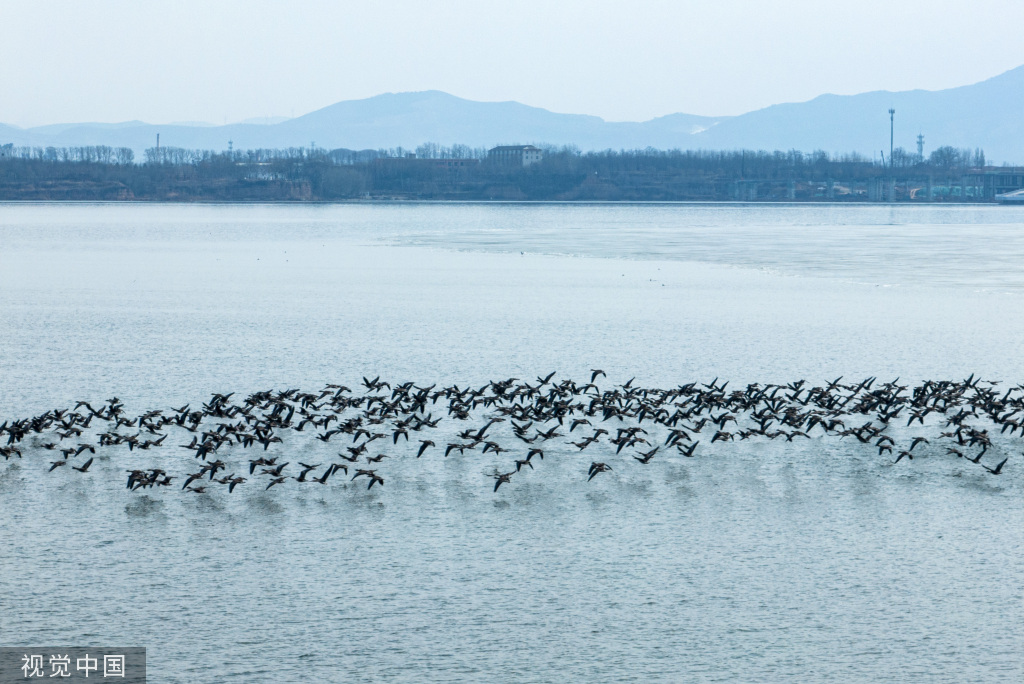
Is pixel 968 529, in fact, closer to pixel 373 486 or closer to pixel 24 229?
pixel 373 486

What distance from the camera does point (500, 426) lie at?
48.5ft

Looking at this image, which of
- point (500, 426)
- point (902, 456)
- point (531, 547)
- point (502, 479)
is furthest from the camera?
point (500, 426)

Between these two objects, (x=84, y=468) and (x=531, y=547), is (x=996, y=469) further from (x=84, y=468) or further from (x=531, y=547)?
(x=84, y=468)

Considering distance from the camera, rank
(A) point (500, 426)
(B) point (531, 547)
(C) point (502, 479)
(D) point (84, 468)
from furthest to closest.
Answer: (A) point (500, 426)
(D) point (84, 468)
(C) point (502, 479)
(B) point (531, 547)

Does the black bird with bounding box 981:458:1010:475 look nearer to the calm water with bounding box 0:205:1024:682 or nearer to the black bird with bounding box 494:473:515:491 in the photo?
the calm water with bounding box 0:205:1024:682

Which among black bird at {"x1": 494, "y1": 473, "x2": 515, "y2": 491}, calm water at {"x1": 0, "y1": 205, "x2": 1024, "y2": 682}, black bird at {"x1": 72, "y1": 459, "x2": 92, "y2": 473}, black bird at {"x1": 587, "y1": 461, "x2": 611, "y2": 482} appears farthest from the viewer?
black bird at {"x1": 72, "y1": 459, "x2": 92, "y2": 473}

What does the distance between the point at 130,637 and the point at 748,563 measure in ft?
16.0

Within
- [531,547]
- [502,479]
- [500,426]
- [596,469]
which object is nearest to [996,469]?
[596,469]

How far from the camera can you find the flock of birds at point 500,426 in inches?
500

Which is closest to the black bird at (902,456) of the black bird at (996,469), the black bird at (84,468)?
the black bird at (996,469)

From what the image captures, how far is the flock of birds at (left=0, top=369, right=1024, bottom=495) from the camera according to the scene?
1269 cm

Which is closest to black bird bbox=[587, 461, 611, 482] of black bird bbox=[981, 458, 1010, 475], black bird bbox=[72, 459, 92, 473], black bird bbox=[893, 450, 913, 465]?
black bird bbox=[893, 450, 913, 465]

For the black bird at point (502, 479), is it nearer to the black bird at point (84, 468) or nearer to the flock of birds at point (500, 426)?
the flock of birds at point (500, 426)

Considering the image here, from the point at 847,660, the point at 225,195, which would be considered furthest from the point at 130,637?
the point at 225,195
